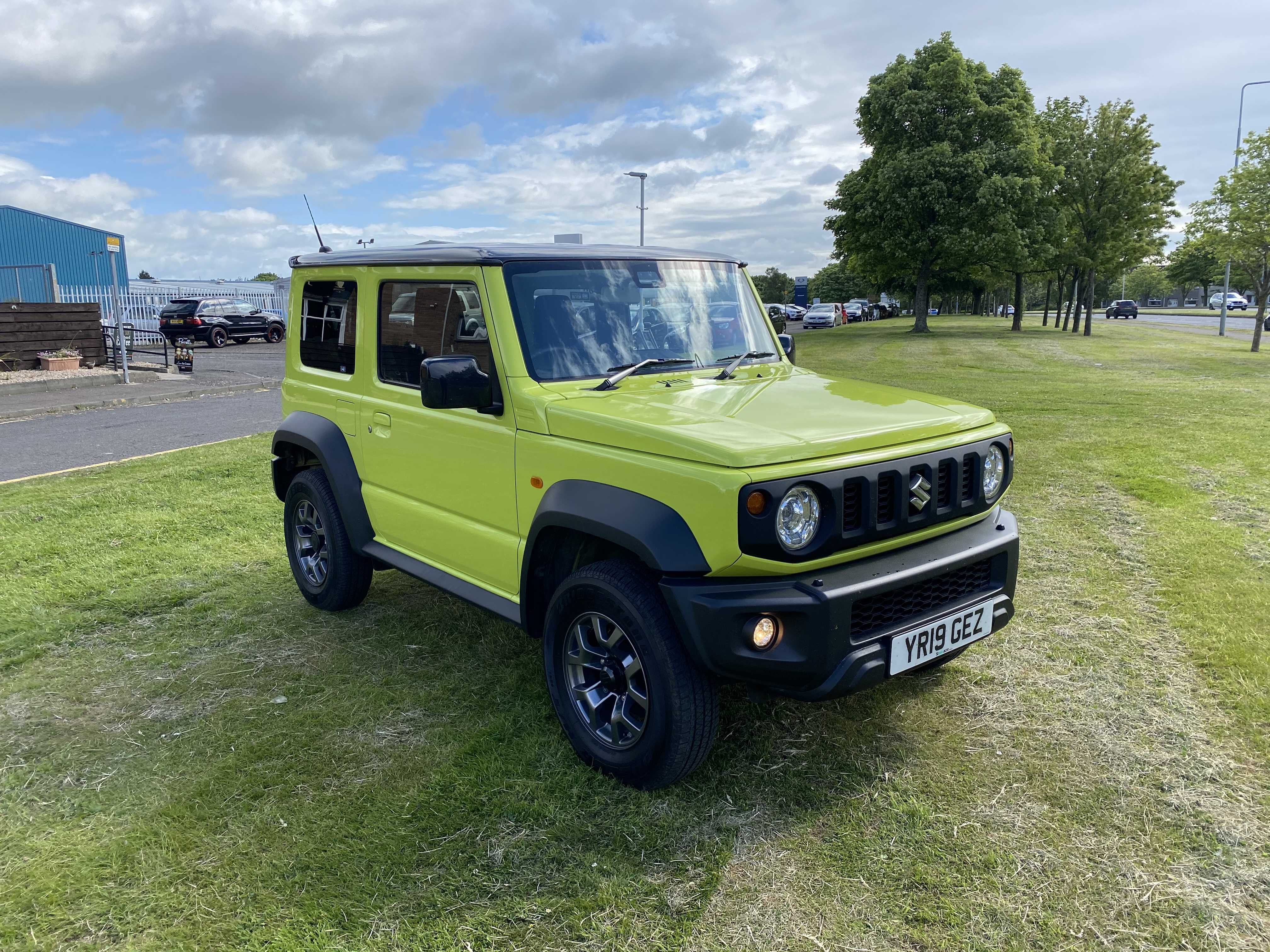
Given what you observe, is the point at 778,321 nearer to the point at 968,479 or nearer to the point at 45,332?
the point at 968,479

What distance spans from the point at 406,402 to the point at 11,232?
139ft

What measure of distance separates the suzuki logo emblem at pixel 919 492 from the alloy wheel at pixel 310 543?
3213 millimetres

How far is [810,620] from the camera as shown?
9.10 feet

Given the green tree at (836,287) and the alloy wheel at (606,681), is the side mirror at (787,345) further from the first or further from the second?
the green tree at (836,287)

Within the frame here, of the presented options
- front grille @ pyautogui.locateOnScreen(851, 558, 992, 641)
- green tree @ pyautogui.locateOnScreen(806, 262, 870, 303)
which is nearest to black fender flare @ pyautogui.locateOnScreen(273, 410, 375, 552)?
front grille @ pyautogui.locateOnScreen(851, 558, 992, 641)

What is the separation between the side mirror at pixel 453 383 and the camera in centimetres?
331

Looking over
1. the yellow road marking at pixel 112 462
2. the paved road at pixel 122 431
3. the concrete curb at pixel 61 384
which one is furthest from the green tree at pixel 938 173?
the yellow road marking at pixel 112 462

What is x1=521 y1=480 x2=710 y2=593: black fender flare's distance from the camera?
9.20 feet

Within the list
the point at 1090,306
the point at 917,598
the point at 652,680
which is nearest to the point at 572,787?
the point at 652,680

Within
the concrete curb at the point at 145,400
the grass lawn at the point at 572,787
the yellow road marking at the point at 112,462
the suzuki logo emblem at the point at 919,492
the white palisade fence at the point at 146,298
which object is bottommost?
the grass lawn at the point at 572,787

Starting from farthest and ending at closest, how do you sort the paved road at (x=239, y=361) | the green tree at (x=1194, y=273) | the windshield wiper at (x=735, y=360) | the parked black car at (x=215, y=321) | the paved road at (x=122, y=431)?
the green tree at (x=1194, y=273)
the parked black car at (x=215, y=321)
the paved road at (x=239, y=361)
the paved road at (x=122, y=431)
the windshield wiper at (x=735, y=360)

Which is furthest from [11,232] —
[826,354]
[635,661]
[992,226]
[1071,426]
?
[635,661]

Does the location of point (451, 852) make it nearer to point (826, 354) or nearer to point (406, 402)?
point (406, 402)

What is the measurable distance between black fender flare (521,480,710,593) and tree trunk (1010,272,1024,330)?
39.9m
